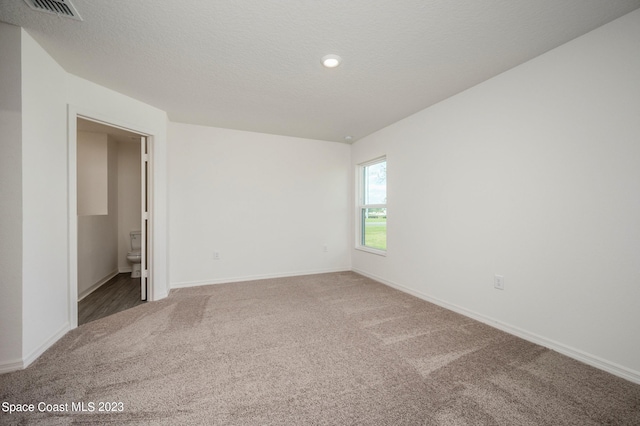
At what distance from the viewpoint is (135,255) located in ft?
14.4

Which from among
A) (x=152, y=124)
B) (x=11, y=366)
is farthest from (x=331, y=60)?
(x=11, y=366)

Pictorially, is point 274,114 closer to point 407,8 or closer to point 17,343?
point 407,8

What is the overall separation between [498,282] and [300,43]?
2818mm

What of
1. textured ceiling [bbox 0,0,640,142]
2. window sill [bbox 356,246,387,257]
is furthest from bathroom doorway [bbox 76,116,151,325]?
window sill [bbox 356,246,387,257]

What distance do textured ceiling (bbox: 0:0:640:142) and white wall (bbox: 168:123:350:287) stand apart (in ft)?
3.52

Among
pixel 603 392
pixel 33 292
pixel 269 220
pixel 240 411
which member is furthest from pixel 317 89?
pixel 603 392

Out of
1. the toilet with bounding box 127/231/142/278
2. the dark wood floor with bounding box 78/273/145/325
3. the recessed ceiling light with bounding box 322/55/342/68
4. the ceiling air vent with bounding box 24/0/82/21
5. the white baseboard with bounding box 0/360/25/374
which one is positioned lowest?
the dark wood floor with bounding box 78/273/145/325

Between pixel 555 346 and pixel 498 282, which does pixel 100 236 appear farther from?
pixel 555 346

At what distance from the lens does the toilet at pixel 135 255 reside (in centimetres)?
434

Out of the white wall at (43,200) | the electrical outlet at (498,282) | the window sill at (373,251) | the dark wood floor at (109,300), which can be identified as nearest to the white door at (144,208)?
the dark wood floor at (109,300)

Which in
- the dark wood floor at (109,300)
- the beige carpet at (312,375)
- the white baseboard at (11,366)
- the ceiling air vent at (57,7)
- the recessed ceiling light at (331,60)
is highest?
the ceiling air vent at (57,7)

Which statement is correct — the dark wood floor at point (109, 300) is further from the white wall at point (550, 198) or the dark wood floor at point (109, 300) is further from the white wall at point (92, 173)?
the white wall at point (550, 198)

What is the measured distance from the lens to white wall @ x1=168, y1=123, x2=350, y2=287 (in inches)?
150

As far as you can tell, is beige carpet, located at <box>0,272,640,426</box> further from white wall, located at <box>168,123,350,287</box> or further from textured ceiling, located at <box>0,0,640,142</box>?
textured ceiling, located at <box>0,0,640,142</box>
